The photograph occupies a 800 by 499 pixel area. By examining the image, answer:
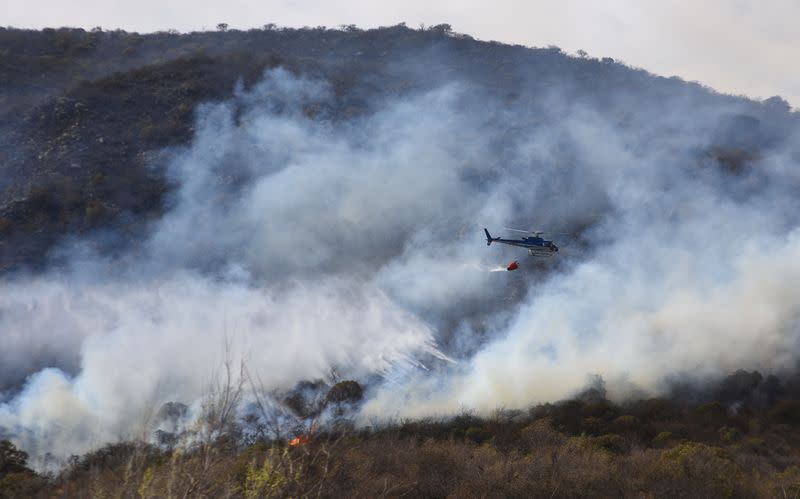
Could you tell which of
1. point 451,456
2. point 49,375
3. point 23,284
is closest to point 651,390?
point 451,456

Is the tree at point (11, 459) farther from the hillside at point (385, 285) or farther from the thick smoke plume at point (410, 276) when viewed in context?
the thick smoke plume at point (410, 276)

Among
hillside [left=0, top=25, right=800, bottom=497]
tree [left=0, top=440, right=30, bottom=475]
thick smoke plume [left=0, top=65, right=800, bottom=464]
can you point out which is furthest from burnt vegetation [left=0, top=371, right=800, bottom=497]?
thick smoke plume [left=0, top=65, right=800, bottom=464]

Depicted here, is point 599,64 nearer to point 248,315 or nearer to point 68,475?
point 248,315

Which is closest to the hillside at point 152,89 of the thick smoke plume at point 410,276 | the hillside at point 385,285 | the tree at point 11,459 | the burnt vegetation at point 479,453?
the hillside at point 385,285

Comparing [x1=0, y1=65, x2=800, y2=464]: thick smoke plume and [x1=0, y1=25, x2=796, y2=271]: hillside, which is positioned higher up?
[x1=0, y1=25, x2=796, y2=271]: hillside

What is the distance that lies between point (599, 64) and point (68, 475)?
107737 mm

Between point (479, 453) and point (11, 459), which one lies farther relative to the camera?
point (479, 453)

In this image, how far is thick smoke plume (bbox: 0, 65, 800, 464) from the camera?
4453 cm

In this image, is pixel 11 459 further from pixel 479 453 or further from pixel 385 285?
pixel 385 285

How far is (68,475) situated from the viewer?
28703mm

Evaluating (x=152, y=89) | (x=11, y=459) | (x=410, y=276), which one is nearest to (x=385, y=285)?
(x=410, y=276)

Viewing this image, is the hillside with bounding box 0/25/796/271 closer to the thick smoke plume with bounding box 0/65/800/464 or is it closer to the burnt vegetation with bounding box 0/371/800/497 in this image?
the thick smoke plume with bounding box 0/65/800/464

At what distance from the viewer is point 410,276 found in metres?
55.9

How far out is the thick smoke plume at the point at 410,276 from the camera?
4453cm
